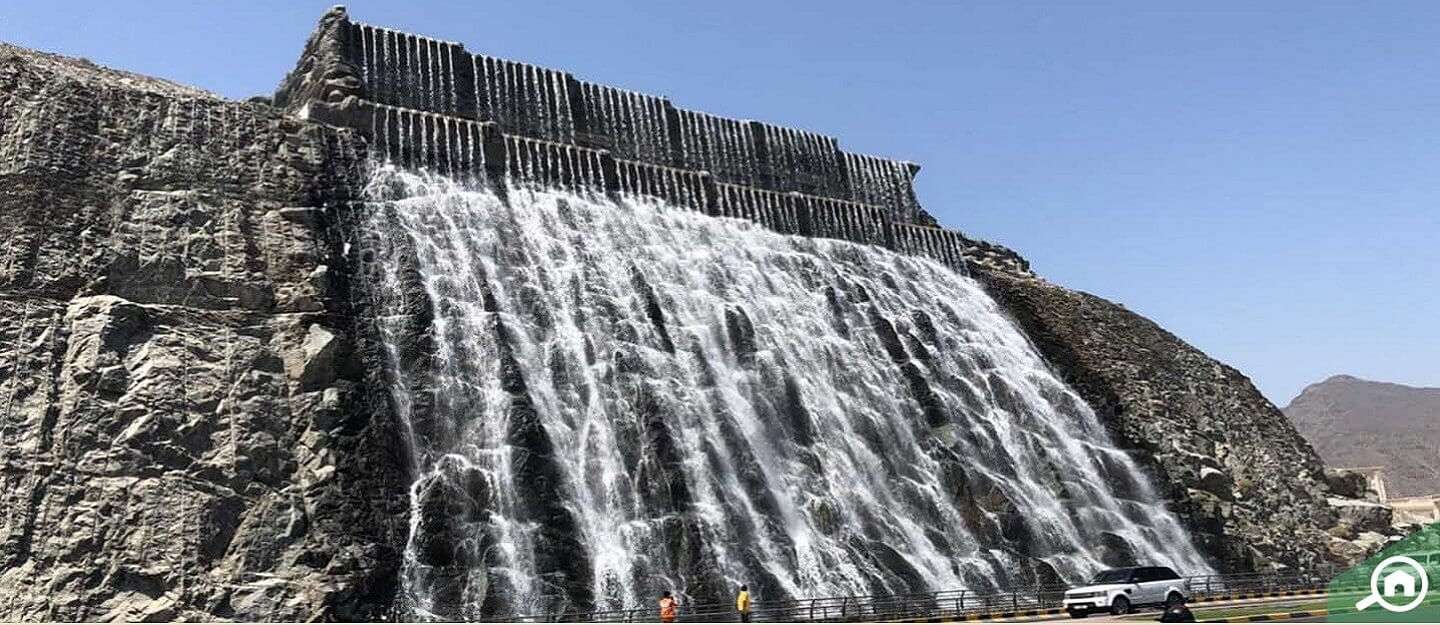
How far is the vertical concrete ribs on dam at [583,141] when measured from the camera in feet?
139

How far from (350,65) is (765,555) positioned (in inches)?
1007

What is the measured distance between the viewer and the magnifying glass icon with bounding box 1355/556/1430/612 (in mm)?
19922

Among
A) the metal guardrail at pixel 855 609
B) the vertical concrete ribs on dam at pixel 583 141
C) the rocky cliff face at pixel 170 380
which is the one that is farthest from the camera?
the vertical concrete ribs on dam at pixel 583 141

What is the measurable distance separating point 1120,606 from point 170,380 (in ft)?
84.2

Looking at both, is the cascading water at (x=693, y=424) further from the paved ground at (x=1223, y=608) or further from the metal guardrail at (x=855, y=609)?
the paved ground at (x=1223, y=608)

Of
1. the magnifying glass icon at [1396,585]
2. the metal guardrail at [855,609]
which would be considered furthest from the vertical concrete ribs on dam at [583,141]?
the magnifying glass icon at [1396,585]

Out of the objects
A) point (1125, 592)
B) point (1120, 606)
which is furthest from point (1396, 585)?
point (1120, 606)

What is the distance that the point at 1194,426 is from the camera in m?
52.6

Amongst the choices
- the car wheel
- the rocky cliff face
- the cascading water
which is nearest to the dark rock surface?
the cascading water

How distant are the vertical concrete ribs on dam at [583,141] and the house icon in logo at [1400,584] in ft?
108

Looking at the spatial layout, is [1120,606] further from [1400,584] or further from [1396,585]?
[1396,585]

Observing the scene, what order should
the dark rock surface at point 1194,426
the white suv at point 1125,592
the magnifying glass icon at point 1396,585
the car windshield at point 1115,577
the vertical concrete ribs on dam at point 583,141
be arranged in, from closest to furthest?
1. the magnifying glass icon at point 1396,585
2. the white suv at point 1125,592
3. the car windshield at point 1115,577
4. the vertical concrete ribs on dam at point 583,141
5. the dark rock surface at point 1194,426

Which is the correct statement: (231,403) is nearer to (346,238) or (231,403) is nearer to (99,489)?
(99,489)

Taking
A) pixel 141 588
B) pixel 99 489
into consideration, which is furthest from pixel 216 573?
pixel 99 489
